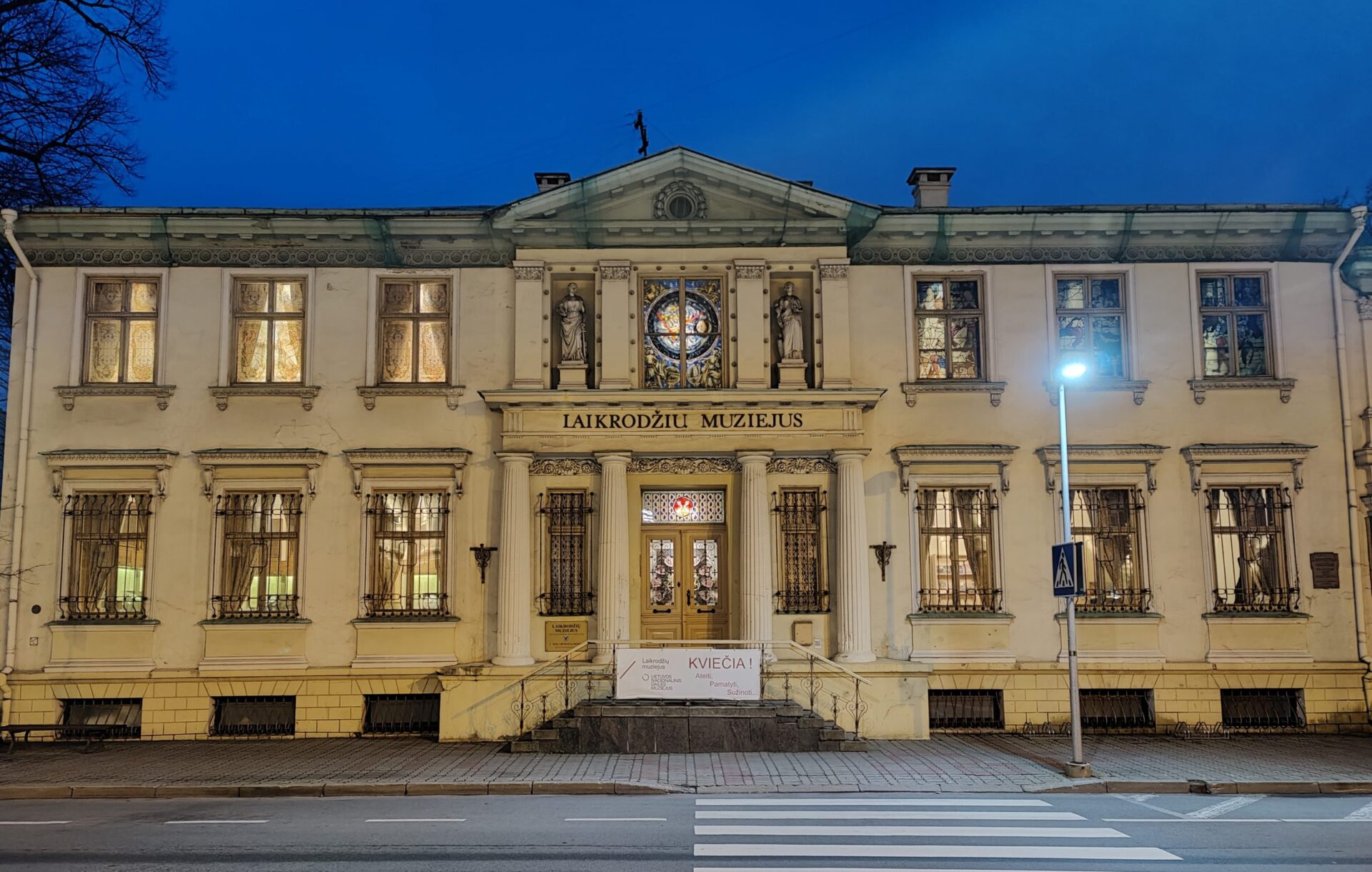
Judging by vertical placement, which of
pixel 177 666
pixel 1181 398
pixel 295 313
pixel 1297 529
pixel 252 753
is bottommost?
pixel 252 753

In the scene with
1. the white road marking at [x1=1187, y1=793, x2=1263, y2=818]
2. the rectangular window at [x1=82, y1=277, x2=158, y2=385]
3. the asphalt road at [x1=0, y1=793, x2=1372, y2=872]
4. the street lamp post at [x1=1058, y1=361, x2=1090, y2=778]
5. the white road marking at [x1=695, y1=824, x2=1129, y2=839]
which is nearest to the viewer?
the asphalt road at [x1=0, y1=793, x2=1372, y2=872]

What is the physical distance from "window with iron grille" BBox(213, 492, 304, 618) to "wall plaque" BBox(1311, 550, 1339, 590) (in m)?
18.1

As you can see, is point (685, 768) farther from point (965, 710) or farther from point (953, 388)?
point (953, 388)

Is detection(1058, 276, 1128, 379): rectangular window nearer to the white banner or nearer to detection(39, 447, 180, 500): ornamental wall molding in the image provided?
the white banner

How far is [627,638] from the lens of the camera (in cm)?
1908

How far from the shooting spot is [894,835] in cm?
1125

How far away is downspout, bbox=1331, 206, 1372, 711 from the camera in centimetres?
1944

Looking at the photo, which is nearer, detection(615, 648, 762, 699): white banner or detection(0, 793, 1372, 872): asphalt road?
detection(0, 793, 1372, 872): asphalt road

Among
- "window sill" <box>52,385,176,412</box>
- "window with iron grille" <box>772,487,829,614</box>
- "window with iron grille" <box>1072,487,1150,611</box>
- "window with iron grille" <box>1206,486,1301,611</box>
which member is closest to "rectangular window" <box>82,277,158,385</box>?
"window sill" <box>52,385,176,412</box>

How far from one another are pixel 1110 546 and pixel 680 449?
313 inches

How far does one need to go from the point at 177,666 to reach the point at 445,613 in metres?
4.75

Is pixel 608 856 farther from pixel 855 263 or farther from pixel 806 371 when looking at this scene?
pixel 855 263

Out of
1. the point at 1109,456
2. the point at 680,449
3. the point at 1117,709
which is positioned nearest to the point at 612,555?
the point at 680,449

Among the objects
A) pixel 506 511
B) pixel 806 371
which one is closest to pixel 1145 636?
pixel 806 371
